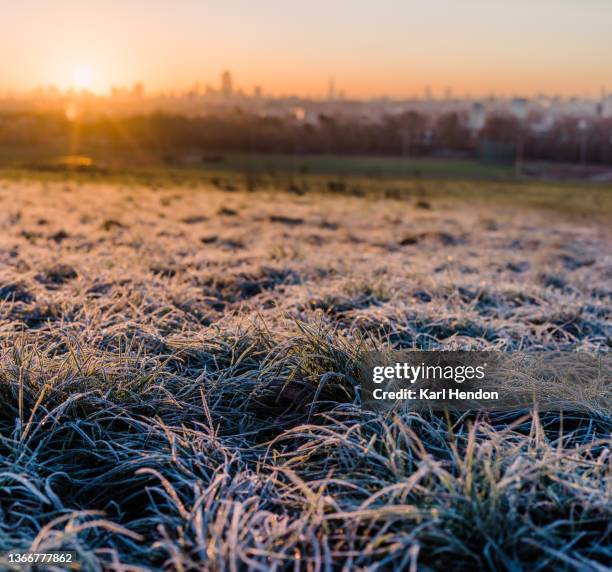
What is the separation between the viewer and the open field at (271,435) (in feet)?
4.44

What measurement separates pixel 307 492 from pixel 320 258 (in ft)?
12.0

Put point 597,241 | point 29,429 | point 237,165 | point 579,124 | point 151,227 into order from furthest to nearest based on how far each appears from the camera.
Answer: point 579,124 < point 237,165 < point 597,241 < point 151,227 < point 29,429

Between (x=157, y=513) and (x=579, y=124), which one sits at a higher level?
(x=579, y=124)

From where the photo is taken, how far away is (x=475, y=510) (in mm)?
1354

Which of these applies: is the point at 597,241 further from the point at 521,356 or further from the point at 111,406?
the point at 111,406

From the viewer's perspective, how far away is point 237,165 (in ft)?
98.3

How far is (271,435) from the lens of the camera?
6.40 ft

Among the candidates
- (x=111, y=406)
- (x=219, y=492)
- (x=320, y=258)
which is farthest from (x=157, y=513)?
(x=320, y=258)

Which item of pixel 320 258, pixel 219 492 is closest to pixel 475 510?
pixel 219 492

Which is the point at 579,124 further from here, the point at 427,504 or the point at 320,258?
the point at 427,504

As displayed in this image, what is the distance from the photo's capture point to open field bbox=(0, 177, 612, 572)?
135 centimetres

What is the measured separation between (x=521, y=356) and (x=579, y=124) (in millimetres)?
49073

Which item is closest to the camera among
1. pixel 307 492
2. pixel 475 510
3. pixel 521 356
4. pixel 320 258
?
pixel 475 510

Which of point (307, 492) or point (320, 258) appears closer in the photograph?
point (307, 492)
